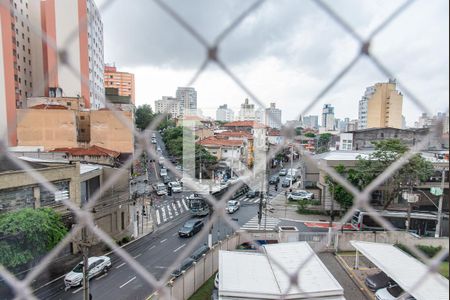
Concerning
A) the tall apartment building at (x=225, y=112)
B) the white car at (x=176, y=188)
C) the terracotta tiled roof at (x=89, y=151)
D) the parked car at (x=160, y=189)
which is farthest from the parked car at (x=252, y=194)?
the tall apartment building at (x=225, y=112)

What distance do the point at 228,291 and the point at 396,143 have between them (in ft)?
15.4

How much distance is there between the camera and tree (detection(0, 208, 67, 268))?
3.32 metres

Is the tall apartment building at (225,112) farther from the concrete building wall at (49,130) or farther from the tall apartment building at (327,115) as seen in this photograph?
the concrete building wall at (49,130)

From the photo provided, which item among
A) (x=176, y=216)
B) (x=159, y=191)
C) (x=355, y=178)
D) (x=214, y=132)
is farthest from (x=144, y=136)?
(x=214, y=132)

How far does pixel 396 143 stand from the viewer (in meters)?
6.02

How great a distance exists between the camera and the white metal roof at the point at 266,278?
2.86m

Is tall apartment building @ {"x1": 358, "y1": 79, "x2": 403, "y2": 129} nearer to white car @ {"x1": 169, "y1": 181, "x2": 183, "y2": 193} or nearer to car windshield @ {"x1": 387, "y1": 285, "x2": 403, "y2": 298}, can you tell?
car windshield @ {"x1": 387, "y1": 285, "x2": 403, "y2": 298}

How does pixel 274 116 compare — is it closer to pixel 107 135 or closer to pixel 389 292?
pixel 389 292

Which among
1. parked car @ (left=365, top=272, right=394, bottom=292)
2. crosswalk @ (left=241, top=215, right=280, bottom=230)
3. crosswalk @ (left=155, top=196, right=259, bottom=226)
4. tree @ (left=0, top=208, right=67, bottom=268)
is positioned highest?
tree @ (left=0, top=208, right=67, bottom=268)

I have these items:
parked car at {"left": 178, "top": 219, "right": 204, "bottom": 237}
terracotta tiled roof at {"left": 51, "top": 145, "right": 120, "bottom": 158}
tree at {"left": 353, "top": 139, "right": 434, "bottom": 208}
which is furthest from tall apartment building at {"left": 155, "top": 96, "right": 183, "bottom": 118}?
terracotta tiled roof at {"left": 51, "top": 145, "right": 120, "bottom": 158}

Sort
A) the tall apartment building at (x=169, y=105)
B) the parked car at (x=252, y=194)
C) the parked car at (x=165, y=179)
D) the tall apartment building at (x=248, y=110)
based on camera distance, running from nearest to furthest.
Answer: the tall apartment building at (x=169, y=105) → the tall apartment building at (x=248, y=110) → the parked car at (x=252, y=194) → the parked car at (x=165, y=179)

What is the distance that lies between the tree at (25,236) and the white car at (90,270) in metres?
0.59

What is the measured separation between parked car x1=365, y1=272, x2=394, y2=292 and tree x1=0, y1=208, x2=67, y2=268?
3811mm

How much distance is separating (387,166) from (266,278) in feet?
10.9
